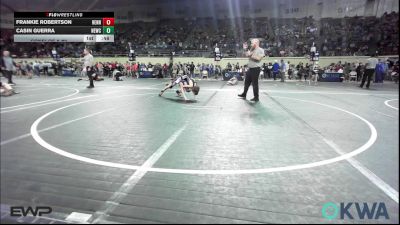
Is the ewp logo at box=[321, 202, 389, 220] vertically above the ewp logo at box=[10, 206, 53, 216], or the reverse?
the ewp logo at box=[321, 202, 389, 220]

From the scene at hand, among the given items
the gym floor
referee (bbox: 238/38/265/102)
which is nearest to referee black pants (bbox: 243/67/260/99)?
referee (bbox: 238/38/265/102)

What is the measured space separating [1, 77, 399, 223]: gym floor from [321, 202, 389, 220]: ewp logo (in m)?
0.03

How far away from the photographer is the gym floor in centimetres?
245

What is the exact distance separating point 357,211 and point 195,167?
172cm

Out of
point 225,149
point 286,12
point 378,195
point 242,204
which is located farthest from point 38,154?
point 286,12

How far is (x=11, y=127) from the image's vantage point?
5316 mm

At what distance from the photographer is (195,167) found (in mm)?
3445

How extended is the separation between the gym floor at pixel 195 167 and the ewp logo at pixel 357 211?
3cm

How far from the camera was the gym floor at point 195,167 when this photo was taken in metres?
2.45

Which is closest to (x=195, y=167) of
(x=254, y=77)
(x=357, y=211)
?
(x=357, y=211)

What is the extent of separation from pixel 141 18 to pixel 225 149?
109 ft
